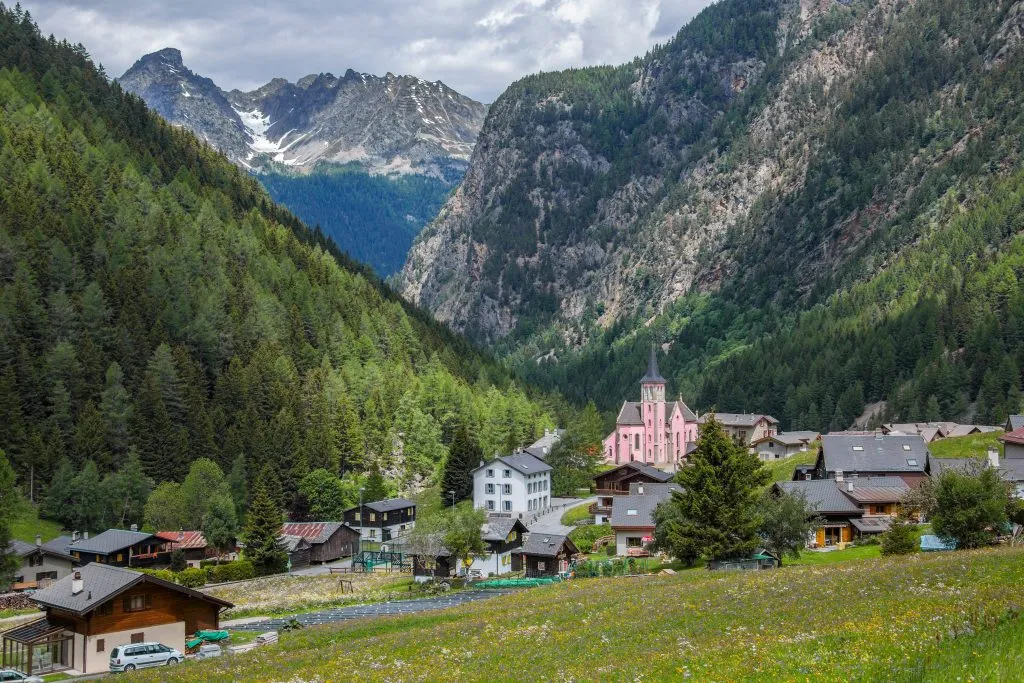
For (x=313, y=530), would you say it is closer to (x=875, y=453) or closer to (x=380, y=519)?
(x=380, y=519)

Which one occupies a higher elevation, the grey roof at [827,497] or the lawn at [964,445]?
the lawn at [964,445]

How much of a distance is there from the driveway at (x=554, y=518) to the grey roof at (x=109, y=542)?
4154 cm

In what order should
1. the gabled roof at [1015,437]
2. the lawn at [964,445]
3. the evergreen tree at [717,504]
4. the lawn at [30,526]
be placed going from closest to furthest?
the evergreen tree at [717,504] → the lawn at [30,526] → the gabled roof at [1015,437] → the lawn at [964,445]

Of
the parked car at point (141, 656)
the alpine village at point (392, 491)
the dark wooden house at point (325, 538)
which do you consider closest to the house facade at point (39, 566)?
the alpine village at point (392, 491)

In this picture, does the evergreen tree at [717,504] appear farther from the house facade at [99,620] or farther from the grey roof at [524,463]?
the grey roof at [524,463]

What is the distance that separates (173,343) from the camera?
146 meters

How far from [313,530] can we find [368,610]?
42.9 meters

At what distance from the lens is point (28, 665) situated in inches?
2060

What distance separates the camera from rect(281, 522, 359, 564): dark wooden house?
11016cm

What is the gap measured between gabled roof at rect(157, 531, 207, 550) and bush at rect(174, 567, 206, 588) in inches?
329

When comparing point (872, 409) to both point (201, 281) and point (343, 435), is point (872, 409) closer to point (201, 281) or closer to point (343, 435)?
point (343, 435)

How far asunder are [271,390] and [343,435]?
1218 centimetres

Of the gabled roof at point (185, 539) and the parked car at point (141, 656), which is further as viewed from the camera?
the gabled roof at point (185, 539)

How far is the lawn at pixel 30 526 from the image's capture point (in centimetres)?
10238
